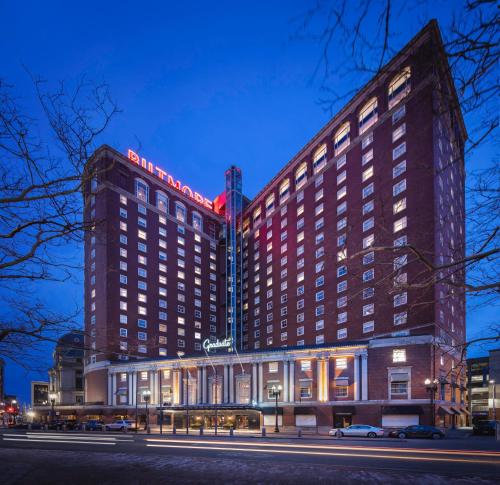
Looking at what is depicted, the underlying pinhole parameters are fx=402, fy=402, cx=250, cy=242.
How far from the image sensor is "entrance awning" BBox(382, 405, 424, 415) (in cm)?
5089

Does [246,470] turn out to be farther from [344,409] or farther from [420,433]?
[344,409]

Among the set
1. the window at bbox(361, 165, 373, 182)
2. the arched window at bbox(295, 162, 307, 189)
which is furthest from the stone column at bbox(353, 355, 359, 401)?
the arched window at bbox(295, 162, 307, 189)

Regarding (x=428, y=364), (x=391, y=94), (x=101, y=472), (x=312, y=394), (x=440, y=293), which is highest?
(x=391, y=94)

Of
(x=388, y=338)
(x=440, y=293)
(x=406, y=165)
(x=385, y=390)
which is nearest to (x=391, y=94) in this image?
(x=406, y=165)

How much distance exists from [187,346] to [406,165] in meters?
66.3

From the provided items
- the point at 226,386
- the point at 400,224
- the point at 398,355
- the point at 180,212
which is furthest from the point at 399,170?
the point at 180,212

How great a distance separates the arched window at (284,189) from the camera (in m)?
96.3

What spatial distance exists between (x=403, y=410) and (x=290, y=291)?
127 ft

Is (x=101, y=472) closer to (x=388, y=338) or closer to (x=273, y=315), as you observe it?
(x=388, y=338)

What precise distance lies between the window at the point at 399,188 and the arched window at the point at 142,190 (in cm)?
5812

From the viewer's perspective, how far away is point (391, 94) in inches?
2739

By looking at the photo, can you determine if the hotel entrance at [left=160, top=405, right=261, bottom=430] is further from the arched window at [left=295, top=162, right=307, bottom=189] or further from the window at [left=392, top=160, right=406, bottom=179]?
the arched window at [left=295, top=162, right=307, bottom=189]

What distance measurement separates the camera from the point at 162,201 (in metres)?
102

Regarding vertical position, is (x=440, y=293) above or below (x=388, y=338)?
above
